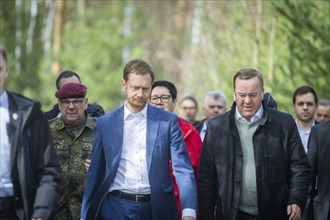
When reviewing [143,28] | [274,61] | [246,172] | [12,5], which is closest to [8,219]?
[246,172]

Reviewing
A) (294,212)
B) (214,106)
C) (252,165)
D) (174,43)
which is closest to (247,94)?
(252,165)

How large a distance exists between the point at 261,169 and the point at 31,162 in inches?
102

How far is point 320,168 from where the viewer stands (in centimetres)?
1002

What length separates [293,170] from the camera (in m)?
8.87

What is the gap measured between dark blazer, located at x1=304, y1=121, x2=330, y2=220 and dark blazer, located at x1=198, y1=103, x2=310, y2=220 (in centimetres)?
111

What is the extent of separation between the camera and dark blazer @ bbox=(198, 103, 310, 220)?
8.76 m

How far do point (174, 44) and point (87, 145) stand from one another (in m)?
33.2

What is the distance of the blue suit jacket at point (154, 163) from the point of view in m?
8.24

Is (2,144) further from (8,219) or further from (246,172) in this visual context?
(246,172)

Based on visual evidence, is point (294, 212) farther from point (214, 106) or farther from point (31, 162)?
point (214, 106)

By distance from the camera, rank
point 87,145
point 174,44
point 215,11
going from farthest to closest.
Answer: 1. point 174,44
2. point 215,11
3. point 87,145

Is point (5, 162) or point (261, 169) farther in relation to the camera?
point (261, 169)

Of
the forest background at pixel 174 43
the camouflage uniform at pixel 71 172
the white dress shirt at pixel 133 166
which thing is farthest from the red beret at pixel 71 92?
the forest background at pixel 174 43

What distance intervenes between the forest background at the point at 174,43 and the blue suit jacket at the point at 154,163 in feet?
25.3
